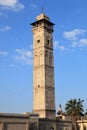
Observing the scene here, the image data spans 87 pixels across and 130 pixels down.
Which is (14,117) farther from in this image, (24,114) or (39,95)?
(39,95)

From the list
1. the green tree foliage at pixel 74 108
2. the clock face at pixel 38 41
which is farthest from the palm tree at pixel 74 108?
the clock face at pixel 38 41

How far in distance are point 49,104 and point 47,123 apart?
4.04 metres

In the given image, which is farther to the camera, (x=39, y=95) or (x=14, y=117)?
(x=39, y=95)

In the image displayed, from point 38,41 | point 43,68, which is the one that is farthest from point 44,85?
point 38,41

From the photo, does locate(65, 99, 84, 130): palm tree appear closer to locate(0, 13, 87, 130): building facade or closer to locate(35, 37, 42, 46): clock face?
locate(0, 13, 87, 130): building facade

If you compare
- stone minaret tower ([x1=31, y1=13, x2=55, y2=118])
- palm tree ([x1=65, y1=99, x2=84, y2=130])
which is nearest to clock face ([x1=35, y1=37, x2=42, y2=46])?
stone minaret tower ([x1=31, y1=13, x2=55, y2=118])

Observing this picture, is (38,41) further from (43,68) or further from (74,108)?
(74,108)

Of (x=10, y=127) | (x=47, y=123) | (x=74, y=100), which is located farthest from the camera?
(x=74, y=100)

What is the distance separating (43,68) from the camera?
49719 mm

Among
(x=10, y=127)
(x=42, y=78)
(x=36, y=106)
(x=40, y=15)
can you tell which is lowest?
(x=10, y=127)

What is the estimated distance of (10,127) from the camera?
4000cm

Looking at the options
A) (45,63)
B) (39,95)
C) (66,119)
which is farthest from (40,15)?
(66,119)

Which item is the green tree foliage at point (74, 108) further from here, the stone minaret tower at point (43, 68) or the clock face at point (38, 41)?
the clock face at point (38, 41)

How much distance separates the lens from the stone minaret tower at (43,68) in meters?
48.3
